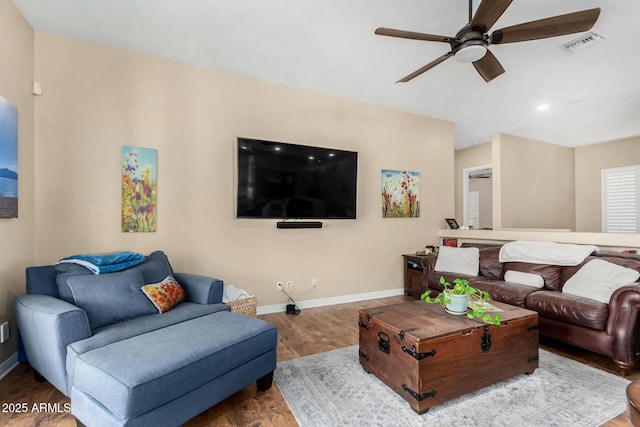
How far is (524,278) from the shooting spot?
323 centimetres

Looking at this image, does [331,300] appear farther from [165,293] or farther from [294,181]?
[165,293]

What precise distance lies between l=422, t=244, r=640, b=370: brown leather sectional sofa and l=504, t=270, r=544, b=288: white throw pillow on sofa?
6 centimetres

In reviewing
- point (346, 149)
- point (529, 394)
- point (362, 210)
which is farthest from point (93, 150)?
point (529, 394)

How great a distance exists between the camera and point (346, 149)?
13.8 ft

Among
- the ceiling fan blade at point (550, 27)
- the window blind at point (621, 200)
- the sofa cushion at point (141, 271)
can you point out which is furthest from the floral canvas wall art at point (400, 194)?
the window blind at point (621, 200)

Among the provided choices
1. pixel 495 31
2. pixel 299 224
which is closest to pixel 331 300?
pixel 299 224

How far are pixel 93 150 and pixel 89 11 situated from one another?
1.14 meters

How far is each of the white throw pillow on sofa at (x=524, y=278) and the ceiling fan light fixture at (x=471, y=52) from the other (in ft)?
7.45

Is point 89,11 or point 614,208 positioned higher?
point 89,11

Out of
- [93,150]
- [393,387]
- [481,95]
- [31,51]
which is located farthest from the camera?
[481,95]

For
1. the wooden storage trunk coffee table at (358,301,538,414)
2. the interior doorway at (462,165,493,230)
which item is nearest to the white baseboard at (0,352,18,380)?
the wooden storage trunk coffee table at (358,301,538,414)

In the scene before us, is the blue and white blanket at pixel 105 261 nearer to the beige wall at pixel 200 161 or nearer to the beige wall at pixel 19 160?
the beige wall at pixel 19 160

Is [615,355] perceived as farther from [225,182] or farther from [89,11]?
[89,11]

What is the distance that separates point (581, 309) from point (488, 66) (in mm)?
2071
